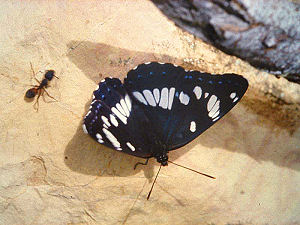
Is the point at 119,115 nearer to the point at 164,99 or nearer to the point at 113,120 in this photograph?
the point at 113,120

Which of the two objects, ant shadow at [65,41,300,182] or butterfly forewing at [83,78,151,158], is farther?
ant shadow at [65,41,300,182]

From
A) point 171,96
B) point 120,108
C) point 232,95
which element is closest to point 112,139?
point 120,108

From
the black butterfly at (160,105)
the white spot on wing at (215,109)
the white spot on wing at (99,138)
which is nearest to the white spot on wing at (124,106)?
the black butterfly at (160,105)

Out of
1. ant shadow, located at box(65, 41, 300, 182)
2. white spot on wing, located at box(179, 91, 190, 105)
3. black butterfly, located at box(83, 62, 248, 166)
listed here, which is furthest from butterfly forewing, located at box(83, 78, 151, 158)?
white spot on wing, located at box(179, 91, 190, 105)

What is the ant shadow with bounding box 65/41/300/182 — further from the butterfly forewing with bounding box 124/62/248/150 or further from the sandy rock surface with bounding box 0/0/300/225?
the butterfly forewing with bounding box 124/62/248/150

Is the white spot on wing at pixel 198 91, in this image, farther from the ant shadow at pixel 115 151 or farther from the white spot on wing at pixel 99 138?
the white spot on wing at pixel 99 138
